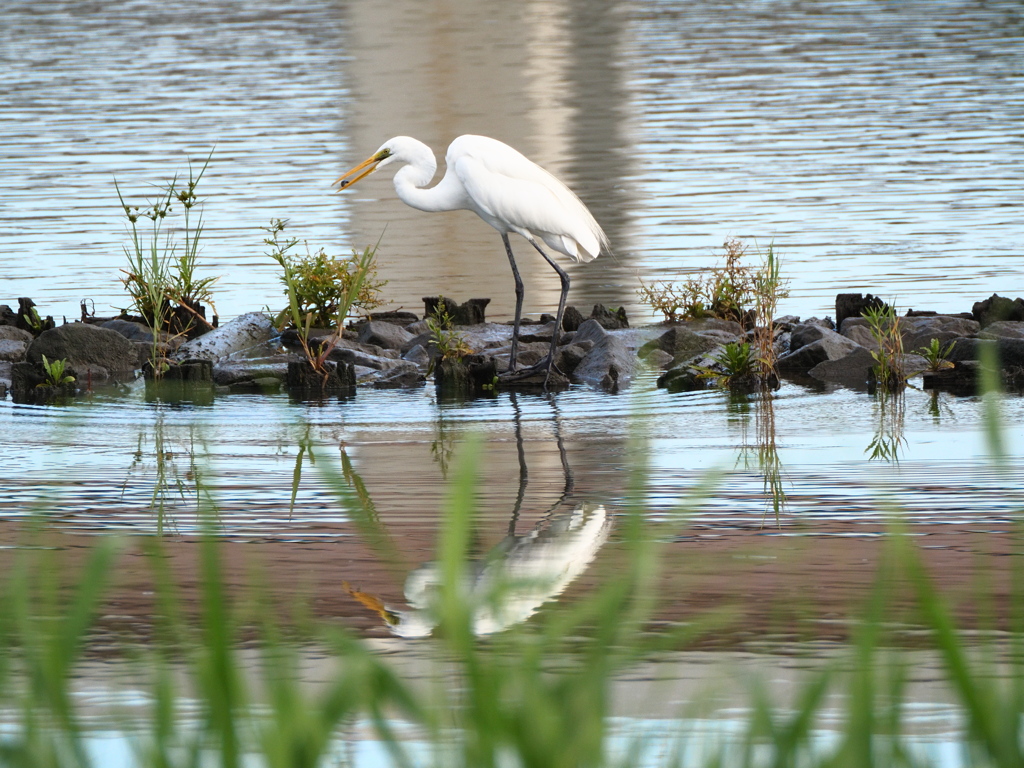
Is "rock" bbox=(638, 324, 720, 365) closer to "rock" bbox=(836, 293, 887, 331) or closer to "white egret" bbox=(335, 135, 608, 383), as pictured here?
"white egret" bbox=(335, 135, 608, 383)

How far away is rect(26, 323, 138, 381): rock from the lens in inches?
407

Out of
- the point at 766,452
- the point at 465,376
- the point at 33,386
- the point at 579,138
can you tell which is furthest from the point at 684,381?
the point at 579,138

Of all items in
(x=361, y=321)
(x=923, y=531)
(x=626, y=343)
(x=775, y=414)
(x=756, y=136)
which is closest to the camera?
(x=923, y=531)

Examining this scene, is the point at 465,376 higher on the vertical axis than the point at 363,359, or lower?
lower

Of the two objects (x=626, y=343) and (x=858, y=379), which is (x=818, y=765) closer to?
(x=858, y=379)

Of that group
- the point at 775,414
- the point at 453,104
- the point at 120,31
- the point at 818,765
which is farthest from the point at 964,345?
the point at 120,31

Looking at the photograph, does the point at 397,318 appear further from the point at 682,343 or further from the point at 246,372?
the point at 682,343

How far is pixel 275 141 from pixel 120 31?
25755 millimetres

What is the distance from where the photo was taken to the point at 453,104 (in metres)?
29.1

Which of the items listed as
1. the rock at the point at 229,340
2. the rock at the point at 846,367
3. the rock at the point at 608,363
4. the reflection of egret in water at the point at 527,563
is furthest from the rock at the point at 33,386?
the rock at the point at 846,367

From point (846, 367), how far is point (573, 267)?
5405mm

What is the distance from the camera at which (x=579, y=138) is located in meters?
23.9

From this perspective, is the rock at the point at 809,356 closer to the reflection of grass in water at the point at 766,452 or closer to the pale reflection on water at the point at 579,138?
the reflection of grass in water at the point at 766,452

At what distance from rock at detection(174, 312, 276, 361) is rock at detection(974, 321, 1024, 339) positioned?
4612 mm
